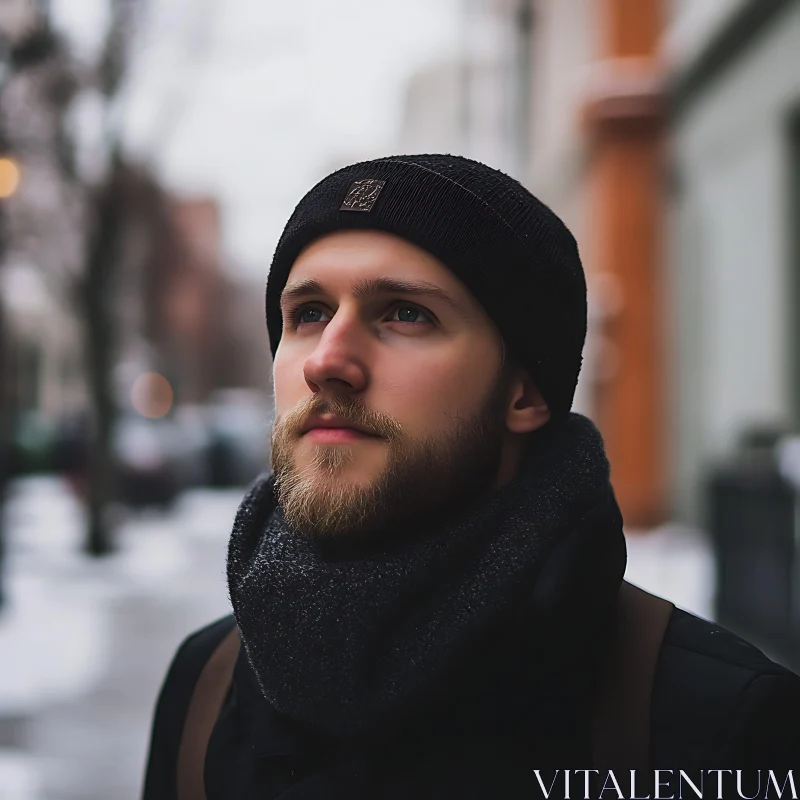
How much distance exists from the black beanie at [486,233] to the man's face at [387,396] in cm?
4

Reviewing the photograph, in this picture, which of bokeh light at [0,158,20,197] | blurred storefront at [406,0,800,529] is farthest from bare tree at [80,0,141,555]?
blurred storefront at [406,0,800,529]

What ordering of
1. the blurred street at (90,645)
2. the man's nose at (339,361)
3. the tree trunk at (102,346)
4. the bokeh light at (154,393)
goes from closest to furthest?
the man's nose at (339,361), the blurred street at (90,645), the tree trunk at (102,346), the bokeh light at (154,393)

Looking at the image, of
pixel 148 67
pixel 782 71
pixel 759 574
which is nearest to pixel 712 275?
pixel 782 71

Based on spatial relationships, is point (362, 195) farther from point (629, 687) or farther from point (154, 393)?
point (154, 393)

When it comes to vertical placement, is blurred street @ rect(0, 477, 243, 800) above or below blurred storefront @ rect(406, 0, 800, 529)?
below

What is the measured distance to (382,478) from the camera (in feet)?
5.45

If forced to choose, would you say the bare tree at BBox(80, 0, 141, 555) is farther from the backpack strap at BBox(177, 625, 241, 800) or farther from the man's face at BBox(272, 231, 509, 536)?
the man's face at BBox(272, 231, 509, 536)

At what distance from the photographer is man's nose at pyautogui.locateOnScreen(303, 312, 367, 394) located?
1651 millimetres

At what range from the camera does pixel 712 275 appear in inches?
471

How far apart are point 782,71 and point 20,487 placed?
61.1 feet

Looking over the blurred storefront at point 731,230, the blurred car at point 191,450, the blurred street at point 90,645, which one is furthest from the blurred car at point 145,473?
the blurred storefront at point 731,230

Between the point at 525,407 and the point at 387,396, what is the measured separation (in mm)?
316

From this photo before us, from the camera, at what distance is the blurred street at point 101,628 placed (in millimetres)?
5270

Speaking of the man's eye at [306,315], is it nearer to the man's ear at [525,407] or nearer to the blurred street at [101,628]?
the man's ear at [525,407]
